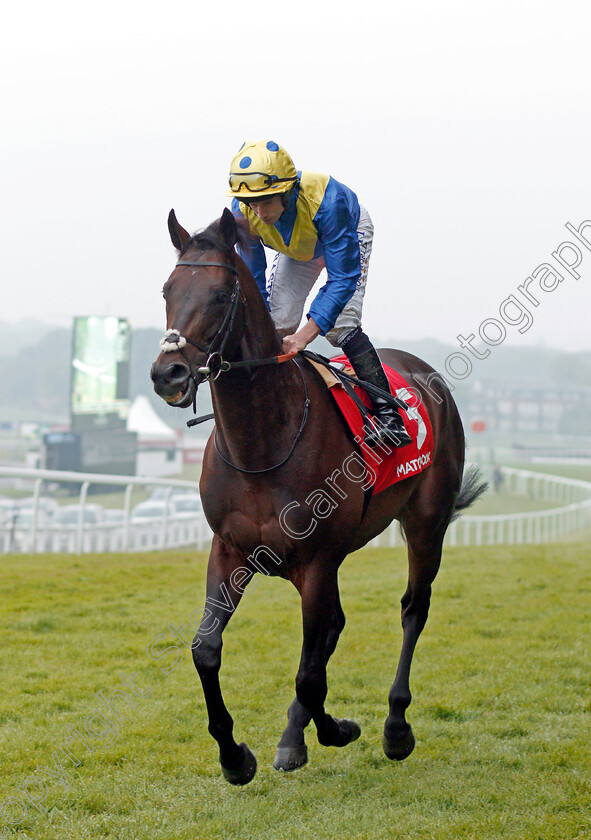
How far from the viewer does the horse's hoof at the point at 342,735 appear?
3.32 metres

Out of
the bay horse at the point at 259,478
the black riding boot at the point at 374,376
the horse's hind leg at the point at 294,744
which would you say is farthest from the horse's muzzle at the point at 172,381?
the horse's hind leg at the point at 294,744

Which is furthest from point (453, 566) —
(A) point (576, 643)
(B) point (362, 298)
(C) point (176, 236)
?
(C) point (176, 236)

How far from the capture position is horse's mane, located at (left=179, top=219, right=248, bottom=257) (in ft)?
8.97

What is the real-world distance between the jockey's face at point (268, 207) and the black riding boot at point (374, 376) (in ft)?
Answer: 2.03

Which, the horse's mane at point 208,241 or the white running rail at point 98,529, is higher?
the horse's mane at point 208,241

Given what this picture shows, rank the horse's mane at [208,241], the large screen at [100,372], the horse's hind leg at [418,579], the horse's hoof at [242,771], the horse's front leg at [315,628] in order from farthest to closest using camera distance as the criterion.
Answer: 1. the large screen at [100,372]
2. the horse's hind leg at [418,579]
3. the horse's hoof at [242,771]
4. the horse's front leg at [315,628]
5. the horse's mane at [208,241]

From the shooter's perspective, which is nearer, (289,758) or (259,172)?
(259,172)

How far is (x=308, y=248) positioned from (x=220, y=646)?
4.93 feet

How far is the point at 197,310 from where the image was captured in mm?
2562

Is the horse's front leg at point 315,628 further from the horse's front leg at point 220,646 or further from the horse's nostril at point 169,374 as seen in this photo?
the horse's nostril at point 169,374

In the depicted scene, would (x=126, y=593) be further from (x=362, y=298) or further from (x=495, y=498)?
(x=495, y=498)

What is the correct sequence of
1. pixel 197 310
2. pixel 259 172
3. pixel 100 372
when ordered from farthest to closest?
Answer: pixel 100 372
pixel 259 172
pixel 197 310

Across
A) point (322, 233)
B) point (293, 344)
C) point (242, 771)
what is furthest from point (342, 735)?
point (322, 233)

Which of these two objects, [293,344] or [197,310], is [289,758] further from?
[197,310]
